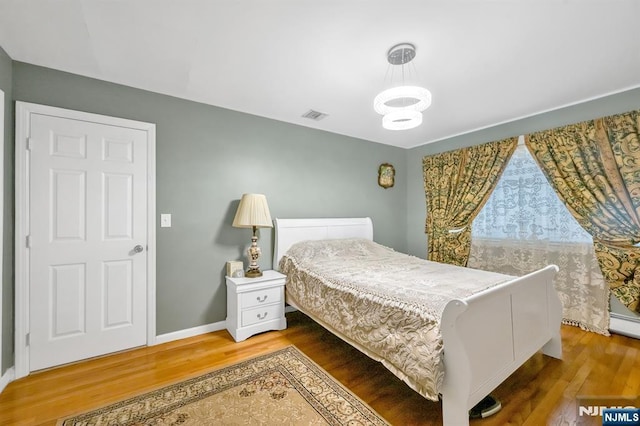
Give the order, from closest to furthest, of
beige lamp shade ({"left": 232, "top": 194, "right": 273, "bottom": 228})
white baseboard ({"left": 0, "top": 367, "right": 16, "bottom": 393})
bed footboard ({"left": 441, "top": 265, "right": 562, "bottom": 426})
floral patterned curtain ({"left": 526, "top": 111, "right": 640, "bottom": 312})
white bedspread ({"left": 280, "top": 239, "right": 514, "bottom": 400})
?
bed footboard ({"left": 441, "top": 265, "right": 562, "bottom": 426}), white bedspread ({"left": 280, "top": 239, "right": 514, "bottom": 400}), white baseboard ({"left": 0, "top": 367, "right": 16, "bottom": 393}), floral patterned curtain ({"left": 526, "top": 111, "right": 640, "bottom": 312}), beige lamp shade ({"left": 232, "top": 194, "right": 273, "bottom": 228})

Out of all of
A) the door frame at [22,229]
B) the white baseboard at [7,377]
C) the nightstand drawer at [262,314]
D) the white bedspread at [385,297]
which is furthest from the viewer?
the nightstand drawer at [262,314]

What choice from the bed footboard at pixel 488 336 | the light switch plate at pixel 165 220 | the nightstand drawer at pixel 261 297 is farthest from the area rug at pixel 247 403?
the light switch plate at pixel 165 220

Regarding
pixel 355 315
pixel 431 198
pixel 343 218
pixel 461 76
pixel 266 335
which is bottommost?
pixel 266 335

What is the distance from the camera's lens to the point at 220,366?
6.95 ft

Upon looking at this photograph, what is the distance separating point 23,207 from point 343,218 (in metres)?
3.15

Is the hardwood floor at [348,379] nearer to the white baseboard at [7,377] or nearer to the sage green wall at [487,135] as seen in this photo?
the white baseboard at [7,377]

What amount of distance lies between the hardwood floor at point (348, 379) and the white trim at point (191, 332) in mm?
61

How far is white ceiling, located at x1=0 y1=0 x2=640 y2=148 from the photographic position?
5.12 ft

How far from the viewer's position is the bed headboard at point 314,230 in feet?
10.3

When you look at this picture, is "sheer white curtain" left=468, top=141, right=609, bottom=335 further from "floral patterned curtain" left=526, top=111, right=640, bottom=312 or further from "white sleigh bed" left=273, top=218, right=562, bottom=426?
"white sleigh bed" left=273, top=218, right=562, bottom=426

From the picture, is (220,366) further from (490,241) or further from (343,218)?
(490,241)

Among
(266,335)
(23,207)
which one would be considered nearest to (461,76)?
(266,335)

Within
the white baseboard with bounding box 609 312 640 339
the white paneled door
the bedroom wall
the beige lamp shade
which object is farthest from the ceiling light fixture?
the white baseboard with bounding box 609 312 640 339

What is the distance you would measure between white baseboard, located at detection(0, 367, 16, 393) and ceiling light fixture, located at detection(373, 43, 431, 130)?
3.22m
